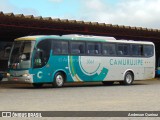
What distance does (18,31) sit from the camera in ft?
103

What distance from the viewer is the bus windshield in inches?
902

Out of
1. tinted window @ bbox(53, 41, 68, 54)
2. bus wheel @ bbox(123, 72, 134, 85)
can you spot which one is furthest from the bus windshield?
bus wheel @ bbox(123, 72, 134, 85)

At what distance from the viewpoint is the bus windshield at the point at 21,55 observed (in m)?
22.9

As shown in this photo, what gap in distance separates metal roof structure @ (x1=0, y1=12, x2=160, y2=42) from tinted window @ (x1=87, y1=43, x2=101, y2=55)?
3664 mm

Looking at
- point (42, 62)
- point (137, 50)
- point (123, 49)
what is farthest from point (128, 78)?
point (42, 62)

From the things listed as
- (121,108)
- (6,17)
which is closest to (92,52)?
(6,17)

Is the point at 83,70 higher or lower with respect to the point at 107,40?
lower

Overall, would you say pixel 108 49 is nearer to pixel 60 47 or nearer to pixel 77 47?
pixel 77 47

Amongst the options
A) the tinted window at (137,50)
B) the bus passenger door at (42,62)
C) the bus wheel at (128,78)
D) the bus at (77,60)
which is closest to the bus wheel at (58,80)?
the bus at (77,60)

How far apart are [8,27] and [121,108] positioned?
668 inches

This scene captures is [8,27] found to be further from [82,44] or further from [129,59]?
[129,59]

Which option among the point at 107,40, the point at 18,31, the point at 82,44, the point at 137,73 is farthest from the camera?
the point at 18,31

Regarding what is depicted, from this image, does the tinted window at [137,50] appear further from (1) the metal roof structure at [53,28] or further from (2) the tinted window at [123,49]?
(1) the metal roof structure at [53,28]

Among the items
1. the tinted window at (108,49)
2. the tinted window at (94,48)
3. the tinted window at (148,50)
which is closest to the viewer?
the tinted window at (94,48)
